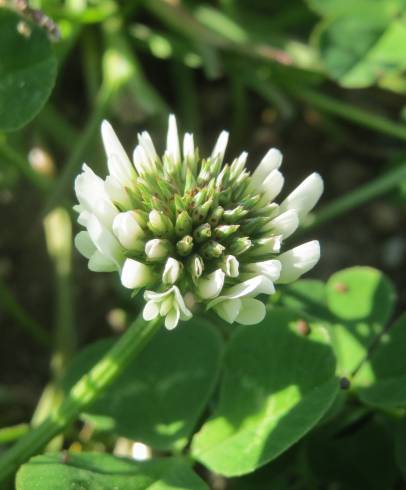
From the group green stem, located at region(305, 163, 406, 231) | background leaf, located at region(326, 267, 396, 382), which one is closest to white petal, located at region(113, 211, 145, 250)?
background leaf, located at region(326, 267, 396, 382)

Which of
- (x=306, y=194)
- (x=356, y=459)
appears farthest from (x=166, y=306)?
(x=356, y=459)

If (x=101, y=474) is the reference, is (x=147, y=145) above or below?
above

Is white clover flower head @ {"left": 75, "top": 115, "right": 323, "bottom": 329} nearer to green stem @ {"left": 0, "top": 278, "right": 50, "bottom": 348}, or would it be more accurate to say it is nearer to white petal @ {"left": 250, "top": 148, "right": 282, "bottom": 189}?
white petal @ {"left": 250, "top": 148, "right": 282, "bottom": 189}

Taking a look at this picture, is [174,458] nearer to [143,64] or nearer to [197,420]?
[197,420]

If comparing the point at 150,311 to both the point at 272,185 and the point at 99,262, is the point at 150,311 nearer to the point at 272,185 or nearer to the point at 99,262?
the point at 99,262

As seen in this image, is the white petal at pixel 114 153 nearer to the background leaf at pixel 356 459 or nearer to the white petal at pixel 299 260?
the white petal at pixel 299 260

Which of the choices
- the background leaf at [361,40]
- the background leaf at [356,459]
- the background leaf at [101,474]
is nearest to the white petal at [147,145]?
the background leaf at [101,474]
